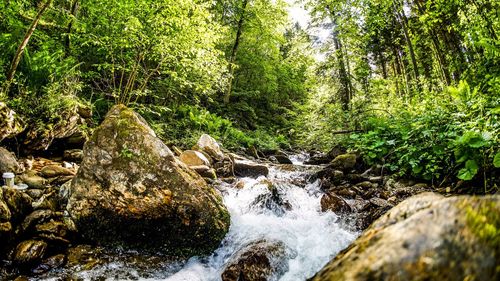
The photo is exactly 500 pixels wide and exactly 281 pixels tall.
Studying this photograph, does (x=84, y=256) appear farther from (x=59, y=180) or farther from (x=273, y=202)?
(x=273, y=202)

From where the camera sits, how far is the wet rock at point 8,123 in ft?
16.4

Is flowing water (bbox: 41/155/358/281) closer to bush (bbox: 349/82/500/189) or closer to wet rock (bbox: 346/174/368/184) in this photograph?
wet rock (bbox: 346/174/368/184)

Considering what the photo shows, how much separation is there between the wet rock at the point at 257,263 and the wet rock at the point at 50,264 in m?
1.90

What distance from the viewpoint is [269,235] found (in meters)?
4.79

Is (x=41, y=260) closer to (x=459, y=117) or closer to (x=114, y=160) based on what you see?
(x=114, y=160)

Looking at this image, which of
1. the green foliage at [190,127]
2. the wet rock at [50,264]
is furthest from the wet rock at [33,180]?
the green foliage at [190,127]

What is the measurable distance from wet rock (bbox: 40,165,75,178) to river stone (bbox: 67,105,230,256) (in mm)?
1199

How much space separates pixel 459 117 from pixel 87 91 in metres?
9.40

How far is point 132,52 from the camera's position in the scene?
7.99m

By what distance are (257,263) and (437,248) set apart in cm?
294

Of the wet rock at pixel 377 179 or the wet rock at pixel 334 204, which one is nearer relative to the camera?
the wet rock at pixel 334 204

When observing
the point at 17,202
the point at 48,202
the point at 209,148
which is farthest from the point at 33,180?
the point at 209,148

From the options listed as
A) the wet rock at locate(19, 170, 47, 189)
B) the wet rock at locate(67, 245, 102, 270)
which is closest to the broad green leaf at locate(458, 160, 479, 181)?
the wet rock at locate(67, 245, 102, 270)

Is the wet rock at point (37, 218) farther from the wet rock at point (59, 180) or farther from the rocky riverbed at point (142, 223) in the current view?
the wet rock at point (59, 180)
